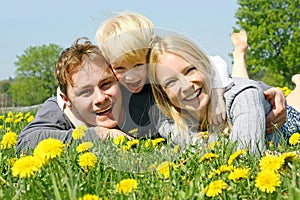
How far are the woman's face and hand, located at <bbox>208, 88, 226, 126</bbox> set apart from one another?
81mm

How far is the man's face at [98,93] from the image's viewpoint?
11.3 ft

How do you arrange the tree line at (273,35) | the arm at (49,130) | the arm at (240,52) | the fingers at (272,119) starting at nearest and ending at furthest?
the arm at (49,130) < the fingers at (272,119) < the arm at (240,52) < the tree line at (273,35)

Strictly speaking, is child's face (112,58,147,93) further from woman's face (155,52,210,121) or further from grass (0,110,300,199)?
grass (0,110,300,199)

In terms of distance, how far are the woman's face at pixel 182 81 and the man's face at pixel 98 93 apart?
1.15 feet

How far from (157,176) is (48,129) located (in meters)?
1.71

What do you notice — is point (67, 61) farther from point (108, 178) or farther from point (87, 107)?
point (108, 178)

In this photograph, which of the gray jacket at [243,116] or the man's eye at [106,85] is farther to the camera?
the man's eye at [106,85]

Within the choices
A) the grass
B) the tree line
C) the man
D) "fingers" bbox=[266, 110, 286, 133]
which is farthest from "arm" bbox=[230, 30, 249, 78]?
the tree line

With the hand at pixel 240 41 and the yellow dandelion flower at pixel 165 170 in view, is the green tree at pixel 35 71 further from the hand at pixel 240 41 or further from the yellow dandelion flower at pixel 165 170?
the yellow dandelion flower at pixel 165 170

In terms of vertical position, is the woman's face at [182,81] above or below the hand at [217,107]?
above

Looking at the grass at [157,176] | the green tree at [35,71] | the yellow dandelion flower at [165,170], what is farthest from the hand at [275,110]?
the green tree at [35,71]

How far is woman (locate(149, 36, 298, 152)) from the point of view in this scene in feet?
10.7

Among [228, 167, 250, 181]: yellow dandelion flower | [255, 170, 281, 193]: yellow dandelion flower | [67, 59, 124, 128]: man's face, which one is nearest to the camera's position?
[255, 170, 281, 193]: yellow dandelion flower

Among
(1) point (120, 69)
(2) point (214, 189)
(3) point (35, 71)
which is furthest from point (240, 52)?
(3) point (35, 71)
